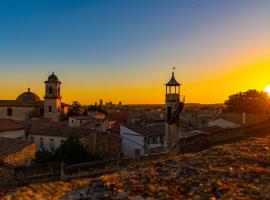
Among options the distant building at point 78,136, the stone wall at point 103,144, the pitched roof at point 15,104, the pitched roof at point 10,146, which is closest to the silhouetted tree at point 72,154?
the pitched roof at point 10,146

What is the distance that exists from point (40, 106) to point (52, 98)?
5.01 meters

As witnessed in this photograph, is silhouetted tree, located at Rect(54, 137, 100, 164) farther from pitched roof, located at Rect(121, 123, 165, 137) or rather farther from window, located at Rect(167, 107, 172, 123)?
pitched roof, located at Rect(121, 123, 165, 137)

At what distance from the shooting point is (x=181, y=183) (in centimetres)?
620

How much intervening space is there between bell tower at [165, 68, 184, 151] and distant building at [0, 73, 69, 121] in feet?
108

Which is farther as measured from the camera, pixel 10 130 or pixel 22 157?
pixel 10 130

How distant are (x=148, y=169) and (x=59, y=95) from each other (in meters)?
51.5

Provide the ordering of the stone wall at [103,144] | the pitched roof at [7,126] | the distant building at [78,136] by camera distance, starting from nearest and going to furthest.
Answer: the stone wall at [103,144], the distant building at [78,136], the pitched roof at [7,126]

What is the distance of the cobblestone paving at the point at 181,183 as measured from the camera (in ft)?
18.4

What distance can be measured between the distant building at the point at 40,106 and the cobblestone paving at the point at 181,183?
49790 mm

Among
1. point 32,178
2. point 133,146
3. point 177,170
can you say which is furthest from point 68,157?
point 177,170

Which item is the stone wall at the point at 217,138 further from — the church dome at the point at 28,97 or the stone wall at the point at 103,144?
the church dome at the point at 28,97

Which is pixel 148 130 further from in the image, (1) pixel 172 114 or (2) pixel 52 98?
(2) pixel 52 98

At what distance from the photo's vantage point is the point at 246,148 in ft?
32.3

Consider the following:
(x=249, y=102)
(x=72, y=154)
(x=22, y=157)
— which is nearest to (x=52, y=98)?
(x=249, y=102)
